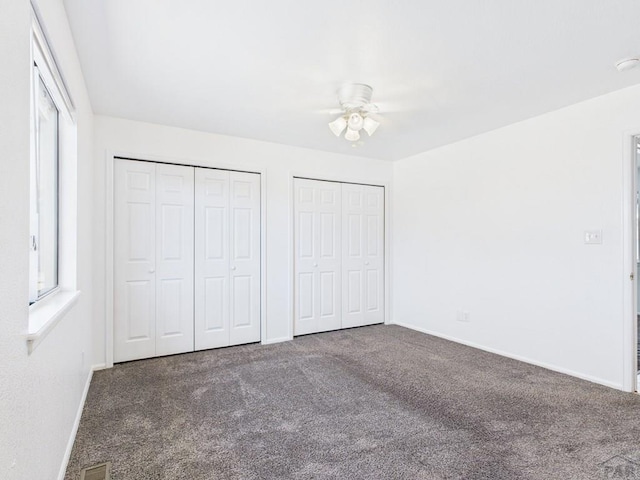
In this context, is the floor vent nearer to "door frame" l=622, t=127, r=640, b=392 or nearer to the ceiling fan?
the ceiling fan

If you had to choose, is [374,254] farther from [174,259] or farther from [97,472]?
[97,472]

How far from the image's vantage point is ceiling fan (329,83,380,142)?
8.92 feet

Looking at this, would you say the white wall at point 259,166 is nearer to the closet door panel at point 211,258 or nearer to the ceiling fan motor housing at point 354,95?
the closet door panel at point 211,258

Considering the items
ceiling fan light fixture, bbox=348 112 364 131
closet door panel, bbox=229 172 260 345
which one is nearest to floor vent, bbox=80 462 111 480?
closet door panel, bbox=229 172 260 345

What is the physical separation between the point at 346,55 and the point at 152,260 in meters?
2.71

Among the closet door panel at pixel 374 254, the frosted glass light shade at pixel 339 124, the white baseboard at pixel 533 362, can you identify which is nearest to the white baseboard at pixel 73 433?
the frosted glass light shade at pixel 339 124

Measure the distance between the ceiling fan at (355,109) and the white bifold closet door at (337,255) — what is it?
60.3 inches

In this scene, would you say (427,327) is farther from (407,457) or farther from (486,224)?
(407,457)

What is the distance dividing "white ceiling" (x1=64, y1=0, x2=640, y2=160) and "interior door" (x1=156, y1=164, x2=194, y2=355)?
675mm

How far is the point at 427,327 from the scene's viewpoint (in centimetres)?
460

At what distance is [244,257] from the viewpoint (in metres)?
4.09

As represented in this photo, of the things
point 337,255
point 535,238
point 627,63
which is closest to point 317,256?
point 337,255

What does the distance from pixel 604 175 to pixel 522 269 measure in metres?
1.08

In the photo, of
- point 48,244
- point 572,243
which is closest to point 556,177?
point 572,243
